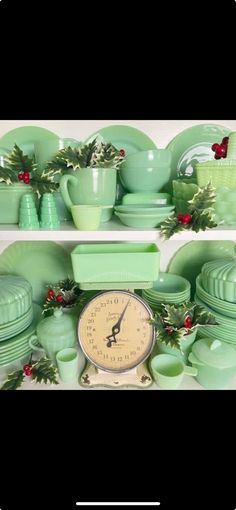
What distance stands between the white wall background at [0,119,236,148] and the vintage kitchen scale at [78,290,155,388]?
0.53m

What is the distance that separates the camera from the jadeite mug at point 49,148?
88 cm

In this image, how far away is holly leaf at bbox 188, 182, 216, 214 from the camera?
0.78m

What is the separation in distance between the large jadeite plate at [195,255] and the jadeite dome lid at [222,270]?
5.2 inches

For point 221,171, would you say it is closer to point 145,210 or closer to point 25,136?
point 145,210

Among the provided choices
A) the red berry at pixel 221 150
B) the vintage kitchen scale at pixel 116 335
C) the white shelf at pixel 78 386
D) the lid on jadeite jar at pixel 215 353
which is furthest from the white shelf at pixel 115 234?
the white shelf at pixel 78 386

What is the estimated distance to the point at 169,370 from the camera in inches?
36.5

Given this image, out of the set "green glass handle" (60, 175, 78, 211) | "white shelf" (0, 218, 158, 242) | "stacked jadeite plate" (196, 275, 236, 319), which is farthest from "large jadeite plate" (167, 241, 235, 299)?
"green glass handle" (60, 175, 78, 211)

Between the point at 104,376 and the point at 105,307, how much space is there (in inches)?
8.1

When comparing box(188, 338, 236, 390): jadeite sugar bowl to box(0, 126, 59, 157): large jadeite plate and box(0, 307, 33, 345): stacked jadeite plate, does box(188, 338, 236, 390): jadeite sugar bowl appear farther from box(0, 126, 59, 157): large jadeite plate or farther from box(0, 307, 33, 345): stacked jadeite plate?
box(0, 126, 59, 157): large jadeite plate

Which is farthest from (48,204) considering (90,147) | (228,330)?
(228,330)

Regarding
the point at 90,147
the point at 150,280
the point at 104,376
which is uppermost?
the point at 90,147

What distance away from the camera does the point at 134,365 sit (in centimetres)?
92

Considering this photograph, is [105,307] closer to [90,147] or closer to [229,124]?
[90,147]

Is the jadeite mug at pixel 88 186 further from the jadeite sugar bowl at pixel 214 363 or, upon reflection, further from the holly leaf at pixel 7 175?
the jadeite sugar bowl at pixel 214 363
